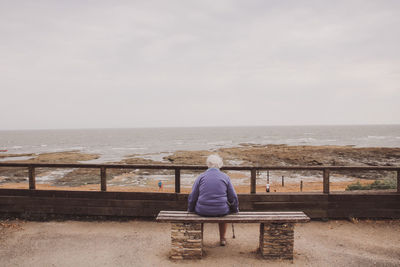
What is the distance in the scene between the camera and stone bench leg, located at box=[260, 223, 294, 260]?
4414mm

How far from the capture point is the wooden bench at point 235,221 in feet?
14.1

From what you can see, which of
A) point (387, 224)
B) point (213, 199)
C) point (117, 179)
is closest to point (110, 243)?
point (213, 199)

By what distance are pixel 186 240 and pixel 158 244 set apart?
3.06ft

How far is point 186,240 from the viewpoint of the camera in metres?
4.39

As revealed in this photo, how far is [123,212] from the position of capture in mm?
6246

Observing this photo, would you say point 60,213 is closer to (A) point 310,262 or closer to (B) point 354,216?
(A) point 310,262

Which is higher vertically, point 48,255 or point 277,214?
point 277,214

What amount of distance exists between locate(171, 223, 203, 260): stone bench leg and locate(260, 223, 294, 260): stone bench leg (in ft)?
3.45

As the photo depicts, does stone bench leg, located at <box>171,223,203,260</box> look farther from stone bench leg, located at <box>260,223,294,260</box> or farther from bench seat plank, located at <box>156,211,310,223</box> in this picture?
stone bench leg, located at <box>260,223,294,260</box>

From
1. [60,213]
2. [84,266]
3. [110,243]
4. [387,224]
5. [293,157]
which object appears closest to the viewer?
[84,266]

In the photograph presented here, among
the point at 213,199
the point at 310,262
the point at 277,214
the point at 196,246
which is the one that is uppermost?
the point at 213,199

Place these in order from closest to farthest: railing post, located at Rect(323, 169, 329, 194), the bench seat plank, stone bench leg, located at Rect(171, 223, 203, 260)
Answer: the bench seat plank, stone bench leg, located at Rect(171, 223, 203, 260), railing post, located at Rect(323, 169, 329, 194)

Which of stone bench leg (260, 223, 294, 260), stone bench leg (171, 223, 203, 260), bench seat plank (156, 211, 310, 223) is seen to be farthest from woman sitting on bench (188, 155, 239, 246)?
stone bench leg (260, 223, 294, 260)

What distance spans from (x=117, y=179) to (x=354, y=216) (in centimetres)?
2098
